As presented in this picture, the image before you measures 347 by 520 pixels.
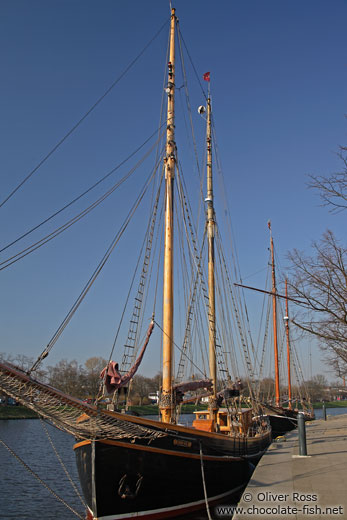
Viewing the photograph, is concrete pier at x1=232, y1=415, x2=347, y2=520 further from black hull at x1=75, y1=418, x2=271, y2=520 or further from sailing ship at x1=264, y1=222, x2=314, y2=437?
sailing ship at x1=264, y1=222, x2=314, y2=437

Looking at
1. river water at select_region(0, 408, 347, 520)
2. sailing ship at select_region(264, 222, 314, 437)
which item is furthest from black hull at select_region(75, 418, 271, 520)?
sailing ship at select_region(264, 222, 314, 437)

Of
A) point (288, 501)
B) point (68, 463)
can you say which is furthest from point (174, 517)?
point (68, 463)

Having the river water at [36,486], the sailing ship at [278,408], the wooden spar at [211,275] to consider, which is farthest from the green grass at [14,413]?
the wooden spar at [211,275]

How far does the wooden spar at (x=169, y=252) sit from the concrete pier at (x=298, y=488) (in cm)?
376

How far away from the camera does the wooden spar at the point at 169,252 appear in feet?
48.7

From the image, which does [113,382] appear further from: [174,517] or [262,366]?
[262,366]

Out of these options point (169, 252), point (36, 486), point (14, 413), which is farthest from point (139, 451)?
point (14, 413)

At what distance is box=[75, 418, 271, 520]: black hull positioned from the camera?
38.2ft

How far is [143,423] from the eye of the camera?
12.1m

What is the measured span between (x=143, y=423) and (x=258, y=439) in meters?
9.80

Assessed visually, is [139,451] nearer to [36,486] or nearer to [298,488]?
[298,488]

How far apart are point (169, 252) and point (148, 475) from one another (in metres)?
7.69

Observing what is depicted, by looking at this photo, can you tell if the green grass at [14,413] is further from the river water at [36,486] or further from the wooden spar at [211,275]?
the wooden spar at [211,275]

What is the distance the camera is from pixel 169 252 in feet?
53.7
